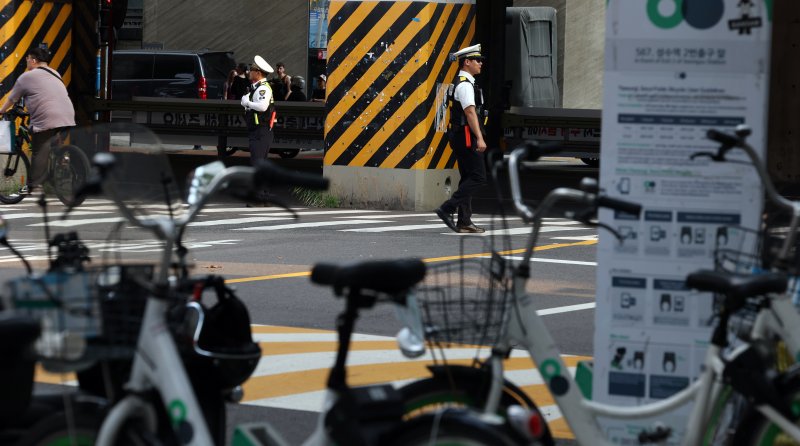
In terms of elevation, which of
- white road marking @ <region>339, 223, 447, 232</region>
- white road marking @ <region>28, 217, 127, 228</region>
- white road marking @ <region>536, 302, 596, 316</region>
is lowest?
white road marking @ <region>536, 302, 596, 316</region>

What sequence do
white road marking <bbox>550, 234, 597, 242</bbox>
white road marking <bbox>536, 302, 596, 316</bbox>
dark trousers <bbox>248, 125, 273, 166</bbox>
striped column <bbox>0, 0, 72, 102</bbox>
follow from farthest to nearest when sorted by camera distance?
1. striped column <bbox>0, 0, 72, 102</bbox>
2. dark trousers <bbox>248, 125, 273, 166</bbox>
3. white road marking <bbox>550, 234, 597, 242</bbox>
4. white road marking <bbox>536, 302, 596, 316</bbox>

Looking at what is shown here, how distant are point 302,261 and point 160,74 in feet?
71.8

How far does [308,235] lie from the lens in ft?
48.1

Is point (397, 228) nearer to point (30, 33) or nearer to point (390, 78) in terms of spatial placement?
point (390, 78)

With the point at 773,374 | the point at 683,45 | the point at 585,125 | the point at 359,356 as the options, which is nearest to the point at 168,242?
the point at 773,374

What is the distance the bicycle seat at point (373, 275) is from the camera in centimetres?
391

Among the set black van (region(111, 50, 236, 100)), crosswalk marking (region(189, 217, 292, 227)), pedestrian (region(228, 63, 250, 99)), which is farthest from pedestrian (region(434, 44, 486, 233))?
black van (region(111, 50, 236, 100))

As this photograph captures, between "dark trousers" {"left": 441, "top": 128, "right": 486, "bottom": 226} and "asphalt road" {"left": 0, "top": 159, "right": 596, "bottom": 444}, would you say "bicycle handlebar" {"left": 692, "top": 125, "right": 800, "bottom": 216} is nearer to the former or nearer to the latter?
"asphalt road" {"left": 0, "top": 159, "right": 596, "bottom": 444}

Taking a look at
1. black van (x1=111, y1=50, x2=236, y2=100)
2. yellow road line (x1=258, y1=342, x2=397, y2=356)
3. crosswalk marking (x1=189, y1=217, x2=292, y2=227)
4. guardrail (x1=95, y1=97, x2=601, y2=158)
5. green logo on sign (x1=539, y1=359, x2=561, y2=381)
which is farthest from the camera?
black van (x1=111, y1=50, x2=236, y2=100)

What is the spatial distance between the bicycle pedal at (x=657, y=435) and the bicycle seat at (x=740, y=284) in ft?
2.08

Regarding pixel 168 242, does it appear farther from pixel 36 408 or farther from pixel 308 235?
pixel 308 235

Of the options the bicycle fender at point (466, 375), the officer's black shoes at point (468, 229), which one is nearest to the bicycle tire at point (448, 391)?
the bicycle fender at point (466, 375)

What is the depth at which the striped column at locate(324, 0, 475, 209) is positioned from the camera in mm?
17516

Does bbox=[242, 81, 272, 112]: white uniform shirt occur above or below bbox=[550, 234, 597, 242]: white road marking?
above
